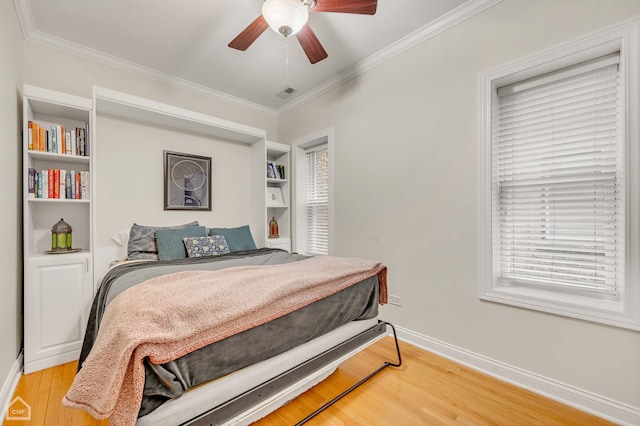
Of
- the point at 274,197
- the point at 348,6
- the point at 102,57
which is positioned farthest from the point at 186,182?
the point at 348,6

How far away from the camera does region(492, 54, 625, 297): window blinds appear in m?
1.72

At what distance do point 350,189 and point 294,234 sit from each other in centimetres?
116

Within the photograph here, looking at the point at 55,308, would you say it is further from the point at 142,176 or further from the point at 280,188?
the point at 280,188

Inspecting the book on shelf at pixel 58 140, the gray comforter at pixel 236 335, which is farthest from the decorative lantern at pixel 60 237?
the gray comforter at pixel 236 335

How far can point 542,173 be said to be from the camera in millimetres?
1973

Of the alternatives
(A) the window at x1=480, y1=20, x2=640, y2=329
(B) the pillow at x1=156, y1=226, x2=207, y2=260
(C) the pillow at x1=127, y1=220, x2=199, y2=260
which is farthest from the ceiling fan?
(C) the pillow at x1=127, y1=220, x2=199, y2=260

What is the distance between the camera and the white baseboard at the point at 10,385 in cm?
162

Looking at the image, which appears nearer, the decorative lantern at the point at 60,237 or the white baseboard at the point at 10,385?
the white baseboard at the point at 10,385

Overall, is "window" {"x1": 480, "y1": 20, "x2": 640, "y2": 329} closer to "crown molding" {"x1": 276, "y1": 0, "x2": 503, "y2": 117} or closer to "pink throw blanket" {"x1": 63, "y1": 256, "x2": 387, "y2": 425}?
"crown molding" {"x1": 276, "y1": 0, "x2": 503, "y2": 117}

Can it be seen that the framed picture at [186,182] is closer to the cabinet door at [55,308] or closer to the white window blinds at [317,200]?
the cabinet door at [55,308]

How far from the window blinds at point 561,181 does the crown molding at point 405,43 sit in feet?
2.19

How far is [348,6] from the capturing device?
172cm

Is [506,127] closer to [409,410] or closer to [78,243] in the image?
[409,410]

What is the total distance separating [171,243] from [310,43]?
2.15m
